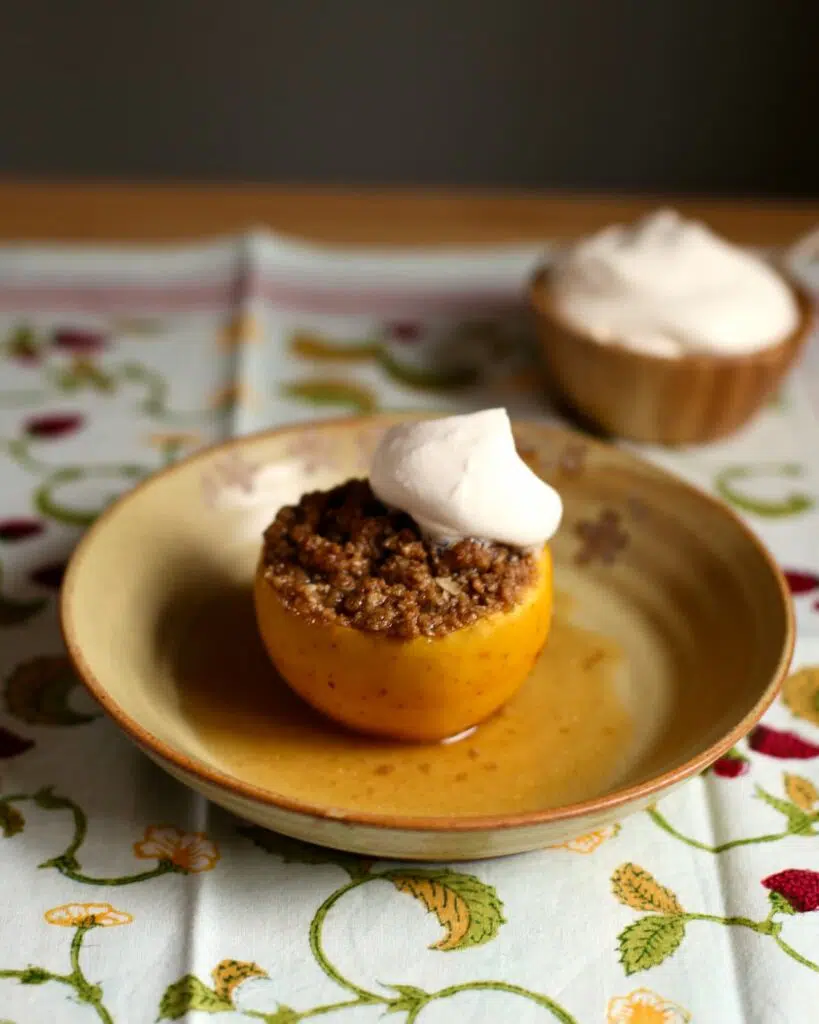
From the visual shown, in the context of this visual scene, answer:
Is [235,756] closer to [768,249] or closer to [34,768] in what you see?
[34,768]

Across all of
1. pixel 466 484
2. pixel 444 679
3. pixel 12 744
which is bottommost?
pixel 12 744

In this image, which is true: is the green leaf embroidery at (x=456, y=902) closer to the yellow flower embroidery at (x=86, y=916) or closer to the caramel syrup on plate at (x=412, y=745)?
the caramel syrup on plate at (x=412, y=745)

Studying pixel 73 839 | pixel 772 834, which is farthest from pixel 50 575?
pixel 772 834

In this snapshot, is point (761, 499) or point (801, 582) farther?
point (761, 499)

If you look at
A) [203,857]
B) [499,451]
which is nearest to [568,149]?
[499,451]

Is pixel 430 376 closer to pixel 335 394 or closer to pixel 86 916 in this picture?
pixel 335 394

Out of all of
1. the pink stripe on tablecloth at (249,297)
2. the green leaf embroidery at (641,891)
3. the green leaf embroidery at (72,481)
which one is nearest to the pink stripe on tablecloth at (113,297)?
the pink stripe on tablecloth at (249,297)

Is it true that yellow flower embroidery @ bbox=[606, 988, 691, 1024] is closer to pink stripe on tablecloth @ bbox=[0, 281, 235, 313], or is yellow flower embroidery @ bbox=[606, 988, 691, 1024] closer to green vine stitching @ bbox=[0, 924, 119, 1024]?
green vine stitching @ bbox=[0, 924, 119, 1024]
